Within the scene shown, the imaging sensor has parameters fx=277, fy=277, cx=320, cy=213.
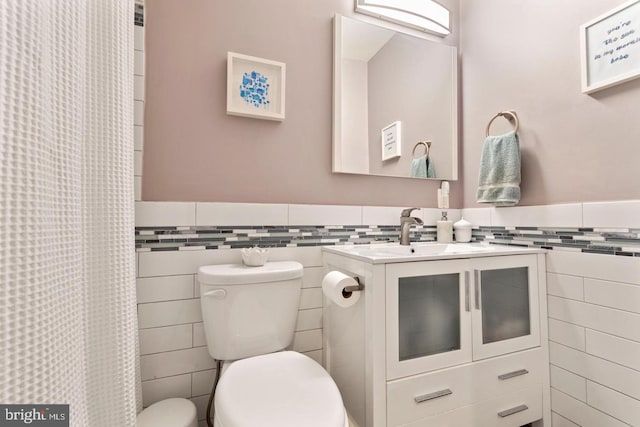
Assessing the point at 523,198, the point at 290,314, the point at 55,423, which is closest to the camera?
the point at 55,423

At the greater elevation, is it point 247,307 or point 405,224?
point 405,224

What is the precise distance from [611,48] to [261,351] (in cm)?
174

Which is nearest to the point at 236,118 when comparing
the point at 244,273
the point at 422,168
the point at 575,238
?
the point at 244,273

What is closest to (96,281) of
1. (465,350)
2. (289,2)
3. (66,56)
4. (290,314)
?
(66,56)

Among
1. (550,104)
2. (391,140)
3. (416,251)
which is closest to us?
(550,104)

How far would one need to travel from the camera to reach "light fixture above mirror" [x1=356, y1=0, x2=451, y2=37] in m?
1.51

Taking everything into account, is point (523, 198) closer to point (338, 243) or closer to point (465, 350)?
point (465, 350)

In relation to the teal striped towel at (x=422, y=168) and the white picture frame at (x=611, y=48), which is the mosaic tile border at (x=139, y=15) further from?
the white picture frame at (x=611, y=48)

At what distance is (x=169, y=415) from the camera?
0.97 m

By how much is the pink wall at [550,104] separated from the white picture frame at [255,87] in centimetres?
113

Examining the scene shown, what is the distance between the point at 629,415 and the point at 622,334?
10.6 inches

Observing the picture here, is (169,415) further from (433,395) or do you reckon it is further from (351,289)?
(433,395)

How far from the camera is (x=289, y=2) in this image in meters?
1.36

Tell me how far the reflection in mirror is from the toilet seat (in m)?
0.89
